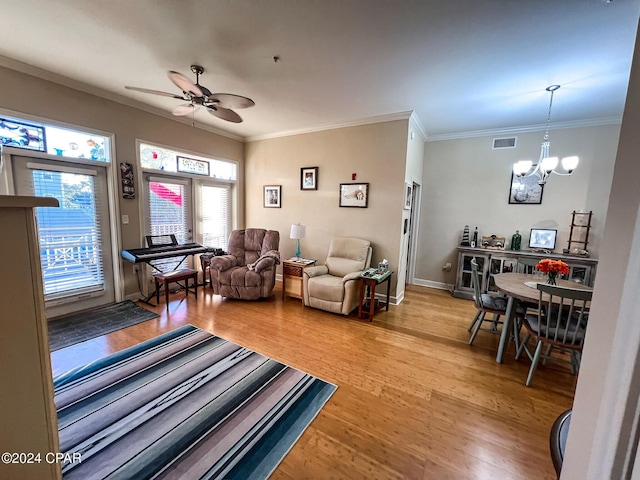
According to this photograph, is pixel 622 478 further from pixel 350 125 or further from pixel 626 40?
pixel 350 125

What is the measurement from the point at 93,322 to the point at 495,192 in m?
6.03

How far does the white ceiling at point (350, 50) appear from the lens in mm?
1827

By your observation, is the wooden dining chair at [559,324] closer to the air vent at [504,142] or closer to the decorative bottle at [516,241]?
the decorative bottle at [516,241]

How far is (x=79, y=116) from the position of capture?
3.08m

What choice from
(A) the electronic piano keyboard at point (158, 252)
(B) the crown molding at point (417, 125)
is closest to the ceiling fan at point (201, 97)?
(A) the electronic piano keyboard at point (158, 252)

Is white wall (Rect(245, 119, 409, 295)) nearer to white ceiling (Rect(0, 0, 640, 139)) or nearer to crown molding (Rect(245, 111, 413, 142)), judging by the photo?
crown molding (Rect(245, 111, 413, 142))

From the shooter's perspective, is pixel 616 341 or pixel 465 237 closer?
pixel 616 341

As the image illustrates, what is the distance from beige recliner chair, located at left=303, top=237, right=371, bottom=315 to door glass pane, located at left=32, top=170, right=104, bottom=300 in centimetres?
282

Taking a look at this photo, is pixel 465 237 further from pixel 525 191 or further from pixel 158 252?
pixel 158 252

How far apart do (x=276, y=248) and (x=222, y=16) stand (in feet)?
9.75

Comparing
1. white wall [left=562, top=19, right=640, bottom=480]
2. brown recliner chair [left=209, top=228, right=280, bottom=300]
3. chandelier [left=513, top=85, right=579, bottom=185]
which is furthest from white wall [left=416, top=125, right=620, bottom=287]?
white wall [left=562, top=19, right=640, bottom=480]

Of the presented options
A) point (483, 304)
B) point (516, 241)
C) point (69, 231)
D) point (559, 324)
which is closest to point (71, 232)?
point (69, 231)

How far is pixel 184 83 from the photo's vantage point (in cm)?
224

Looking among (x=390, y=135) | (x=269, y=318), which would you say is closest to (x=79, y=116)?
(x=269, y=318)
